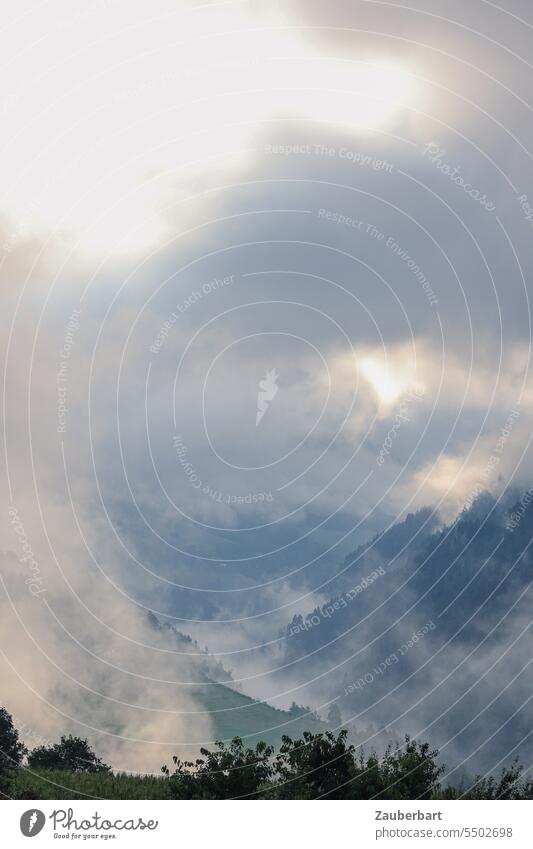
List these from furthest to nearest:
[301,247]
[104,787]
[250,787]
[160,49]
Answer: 1. [301,247]
2. [104,787]
3. [250,787]
4. [160,49]

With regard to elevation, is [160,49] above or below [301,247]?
below
